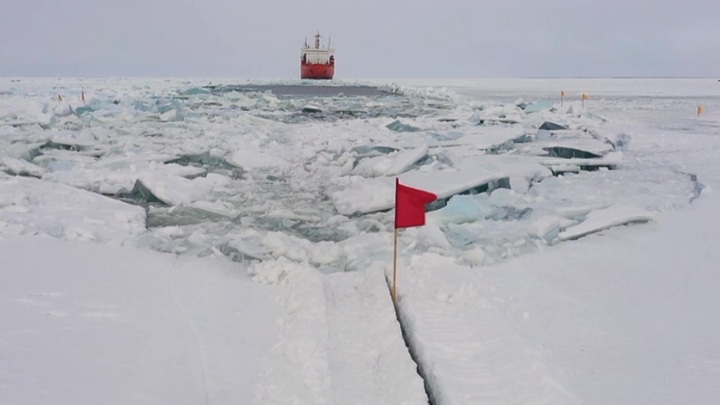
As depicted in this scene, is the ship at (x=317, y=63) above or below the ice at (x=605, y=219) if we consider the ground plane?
above

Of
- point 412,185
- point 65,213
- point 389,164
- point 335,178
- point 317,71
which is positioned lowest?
point 65,213

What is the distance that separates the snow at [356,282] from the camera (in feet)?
8.04

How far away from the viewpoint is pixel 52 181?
6.82 metres

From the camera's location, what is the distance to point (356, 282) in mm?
3867

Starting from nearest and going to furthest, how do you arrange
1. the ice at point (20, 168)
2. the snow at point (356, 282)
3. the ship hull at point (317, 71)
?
1. the snow at point (356, 282)
2. the ice at point (20, 168)
3. the ship hull at point (317, 71)

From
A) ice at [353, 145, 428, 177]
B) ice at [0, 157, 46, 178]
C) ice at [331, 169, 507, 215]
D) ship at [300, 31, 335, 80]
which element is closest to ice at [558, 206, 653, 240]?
ice at [331, 169, 507, 215]

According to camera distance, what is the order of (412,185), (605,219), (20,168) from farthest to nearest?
1. (20,168)
2. (412,185)
3. (605,219)

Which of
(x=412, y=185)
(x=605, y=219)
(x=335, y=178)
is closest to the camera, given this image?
(x=605, y=219)

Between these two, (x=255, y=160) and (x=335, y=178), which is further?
(x=255, y=160)

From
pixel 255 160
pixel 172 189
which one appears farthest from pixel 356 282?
pixel 255 160

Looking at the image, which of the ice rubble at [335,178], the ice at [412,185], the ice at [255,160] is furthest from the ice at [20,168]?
the ice at [412,185]

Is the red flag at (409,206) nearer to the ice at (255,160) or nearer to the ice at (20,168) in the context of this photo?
the ice at (255,160)

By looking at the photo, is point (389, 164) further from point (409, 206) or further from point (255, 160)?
point (409, 206)

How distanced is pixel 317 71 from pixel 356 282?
195 feet
